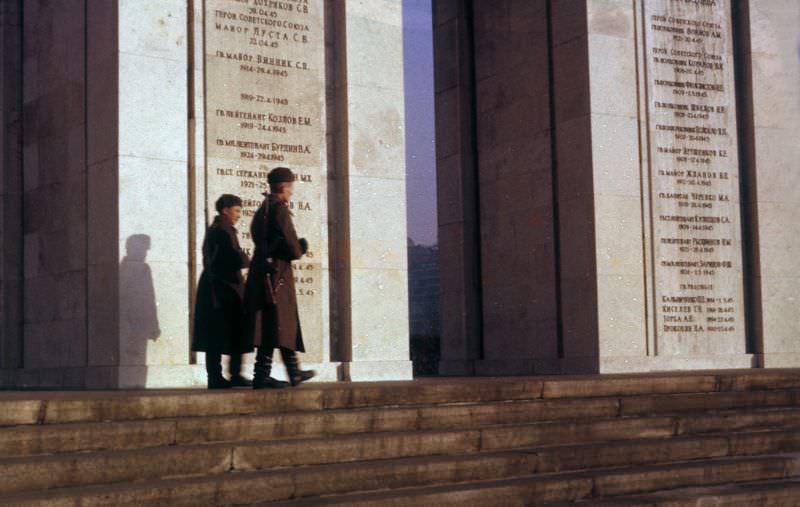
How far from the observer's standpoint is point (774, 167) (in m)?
18.8

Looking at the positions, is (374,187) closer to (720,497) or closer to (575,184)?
(575,184)

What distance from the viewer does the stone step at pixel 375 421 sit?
8.13 meters

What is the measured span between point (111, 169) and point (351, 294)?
3517 mm

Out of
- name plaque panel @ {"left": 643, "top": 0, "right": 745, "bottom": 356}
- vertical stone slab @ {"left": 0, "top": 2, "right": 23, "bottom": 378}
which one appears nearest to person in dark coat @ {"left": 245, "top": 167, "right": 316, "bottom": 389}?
vertical stone slab @ {"left": 0, "top": 2, "right": 23, "bottom": 378}

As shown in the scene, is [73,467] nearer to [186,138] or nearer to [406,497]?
[406,497]

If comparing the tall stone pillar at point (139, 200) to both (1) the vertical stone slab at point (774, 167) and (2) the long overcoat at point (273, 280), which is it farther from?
(1) the vertical stone slab at point (774, 167)

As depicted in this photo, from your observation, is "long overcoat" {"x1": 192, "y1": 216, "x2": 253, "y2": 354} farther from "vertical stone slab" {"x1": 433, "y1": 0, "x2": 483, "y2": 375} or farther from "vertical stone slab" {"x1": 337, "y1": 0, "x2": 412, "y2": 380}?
"vertical stone slab" {"x1": 433, "y1": 0, "x2": 483, "y2": 375}

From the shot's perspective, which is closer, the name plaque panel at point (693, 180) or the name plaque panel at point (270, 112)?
the name plaque panel at point (270, 112)

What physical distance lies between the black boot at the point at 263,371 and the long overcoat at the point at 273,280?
147mm

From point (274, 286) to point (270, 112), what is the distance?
410 centimetres

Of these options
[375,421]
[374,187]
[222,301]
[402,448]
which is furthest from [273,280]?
[374,187]

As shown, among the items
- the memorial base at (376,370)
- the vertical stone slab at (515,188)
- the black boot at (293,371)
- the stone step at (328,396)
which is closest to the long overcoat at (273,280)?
the black boot at (293,371)

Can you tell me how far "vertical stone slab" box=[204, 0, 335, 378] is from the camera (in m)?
14.2

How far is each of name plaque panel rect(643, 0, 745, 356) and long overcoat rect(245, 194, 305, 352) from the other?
8296 millimetres
